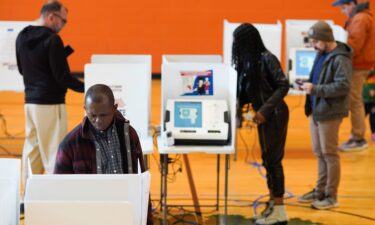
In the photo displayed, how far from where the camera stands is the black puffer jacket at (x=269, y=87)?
3.99 metres


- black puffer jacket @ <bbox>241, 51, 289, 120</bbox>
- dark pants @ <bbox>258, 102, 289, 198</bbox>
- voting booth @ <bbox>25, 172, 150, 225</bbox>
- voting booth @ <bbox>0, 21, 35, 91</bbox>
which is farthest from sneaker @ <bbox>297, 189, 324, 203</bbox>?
voting booth @ <bbox>25, 172, 150, 225</bbox>

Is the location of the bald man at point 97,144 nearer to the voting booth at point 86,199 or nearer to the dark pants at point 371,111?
the voting booth at point 86,199

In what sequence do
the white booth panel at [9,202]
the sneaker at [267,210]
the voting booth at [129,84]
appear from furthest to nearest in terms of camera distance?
the sneaker at [267,210] < the voting booth at [129,84] < the white booth panel at [9,202]

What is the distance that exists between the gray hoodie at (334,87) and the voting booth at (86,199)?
265 centimetres

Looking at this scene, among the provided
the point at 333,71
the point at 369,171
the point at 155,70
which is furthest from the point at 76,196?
the point at 155,70

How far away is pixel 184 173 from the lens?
18.0ft

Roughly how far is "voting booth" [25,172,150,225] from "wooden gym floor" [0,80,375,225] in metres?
2.60

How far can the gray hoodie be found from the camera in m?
4.26

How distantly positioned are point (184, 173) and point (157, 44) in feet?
13.6

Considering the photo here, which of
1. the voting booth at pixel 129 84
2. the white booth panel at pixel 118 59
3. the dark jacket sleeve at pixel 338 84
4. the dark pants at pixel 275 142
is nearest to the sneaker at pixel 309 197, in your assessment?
the dark pants at pixel 275 142

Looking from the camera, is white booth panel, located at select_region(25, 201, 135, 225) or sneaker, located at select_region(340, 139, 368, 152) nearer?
white booth panel, located at select_region(25, 201, 135, 225)

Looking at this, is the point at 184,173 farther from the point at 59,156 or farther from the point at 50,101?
the point at 59,156

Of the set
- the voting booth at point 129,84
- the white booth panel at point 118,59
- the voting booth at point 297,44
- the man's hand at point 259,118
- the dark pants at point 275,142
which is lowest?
the dark pants at point 275,142

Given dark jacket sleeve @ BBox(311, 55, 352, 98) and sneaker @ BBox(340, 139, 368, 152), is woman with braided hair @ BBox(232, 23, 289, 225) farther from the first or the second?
sneaker @ BBox(340, 139, 368, 152)
